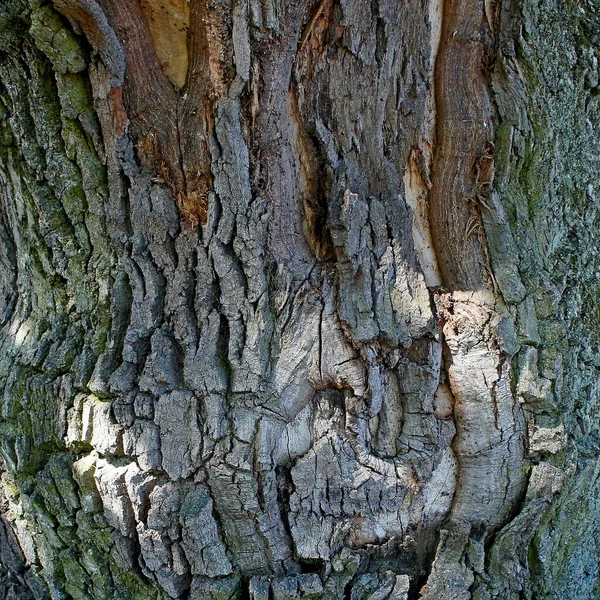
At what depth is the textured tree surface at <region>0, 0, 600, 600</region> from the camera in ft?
5.48

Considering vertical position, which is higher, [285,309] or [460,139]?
[460,139]

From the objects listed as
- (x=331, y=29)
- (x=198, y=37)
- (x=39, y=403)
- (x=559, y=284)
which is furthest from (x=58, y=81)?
(x=559, y=284)

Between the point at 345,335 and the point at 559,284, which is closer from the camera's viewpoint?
the point at 345,335

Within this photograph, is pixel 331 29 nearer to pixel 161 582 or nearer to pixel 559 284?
pixel 559 284

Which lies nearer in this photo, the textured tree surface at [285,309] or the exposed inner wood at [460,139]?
the textured tree surface at [285,309]

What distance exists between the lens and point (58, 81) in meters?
1.73

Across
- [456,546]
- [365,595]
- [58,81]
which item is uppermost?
[58,81]

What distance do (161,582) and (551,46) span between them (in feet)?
6.63

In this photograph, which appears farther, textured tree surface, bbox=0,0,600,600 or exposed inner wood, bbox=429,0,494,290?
exposed inner wood, bbox=429,0,494,290

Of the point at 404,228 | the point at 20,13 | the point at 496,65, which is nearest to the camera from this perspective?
the point at 20,13

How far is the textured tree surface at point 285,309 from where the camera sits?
1.67 meters

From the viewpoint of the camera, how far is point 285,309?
66.9 inches

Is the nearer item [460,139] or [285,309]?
[285,309]

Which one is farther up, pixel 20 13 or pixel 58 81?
pixel 20 13
